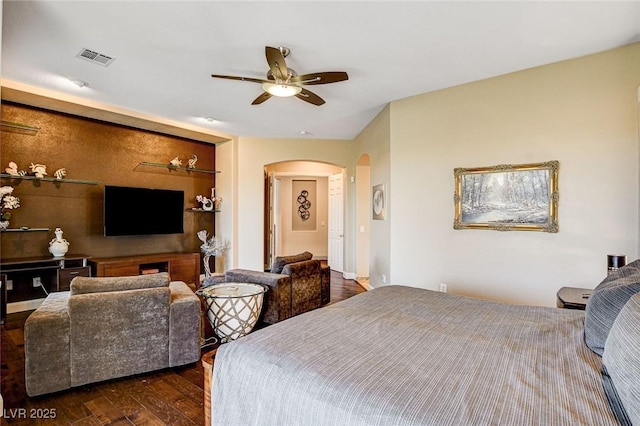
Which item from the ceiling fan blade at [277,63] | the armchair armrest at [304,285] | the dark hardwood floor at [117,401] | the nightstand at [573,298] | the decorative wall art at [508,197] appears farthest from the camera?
the armchair armrest at [304,285]

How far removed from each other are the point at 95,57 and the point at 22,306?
3.41m

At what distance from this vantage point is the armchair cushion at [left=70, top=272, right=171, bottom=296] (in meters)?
2.39

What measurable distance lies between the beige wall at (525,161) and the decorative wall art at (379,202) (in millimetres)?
345

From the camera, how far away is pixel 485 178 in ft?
11.9

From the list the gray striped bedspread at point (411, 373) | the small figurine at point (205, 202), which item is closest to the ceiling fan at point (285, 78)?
the gray striped bedspread at point (411, 373)

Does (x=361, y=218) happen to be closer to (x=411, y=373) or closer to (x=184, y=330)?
(x=184, y=330)

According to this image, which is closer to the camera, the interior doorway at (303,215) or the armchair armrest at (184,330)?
the armchair armrest at (184,330)

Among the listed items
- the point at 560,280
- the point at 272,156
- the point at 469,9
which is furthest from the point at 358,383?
the point at 272,156

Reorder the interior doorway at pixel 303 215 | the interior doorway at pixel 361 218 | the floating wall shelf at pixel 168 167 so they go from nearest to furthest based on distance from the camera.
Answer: the floating wall shelf at pixel 168 167 → the interior doorway at pixel 361 218 → the interior doorway at pixel 303 215

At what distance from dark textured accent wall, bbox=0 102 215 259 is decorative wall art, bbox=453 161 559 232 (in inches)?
193

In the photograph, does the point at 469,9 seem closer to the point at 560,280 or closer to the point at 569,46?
the point at 569,46

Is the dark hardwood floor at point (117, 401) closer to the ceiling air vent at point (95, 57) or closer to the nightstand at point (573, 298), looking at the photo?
the nightstand at point (573, 298)

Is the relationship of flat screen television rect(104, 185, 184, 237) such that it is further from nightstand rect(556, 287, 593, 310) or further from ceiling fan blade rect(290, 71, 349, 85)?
nightstand rect(556, 287, 593, 310)

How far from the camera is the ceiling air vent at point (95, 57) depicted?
10.0 ft
